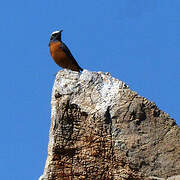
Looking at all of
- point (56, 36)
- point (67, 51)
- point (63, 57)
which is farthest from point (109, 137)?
point (56, 36)

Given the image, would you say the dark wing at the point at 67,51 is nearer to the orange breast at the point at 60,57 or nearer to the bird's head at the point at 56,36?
the orange breast at the point at 60,57

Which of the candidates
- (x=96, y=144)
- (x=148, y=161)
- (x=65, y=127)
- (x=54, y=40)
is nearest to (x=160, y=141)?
(x=148, y=161)

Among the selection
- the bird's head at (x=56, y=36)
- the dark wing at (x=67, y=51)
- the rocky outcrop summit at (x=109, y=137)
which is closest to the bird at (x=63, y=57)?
the dark wing at (x=67, y=51)

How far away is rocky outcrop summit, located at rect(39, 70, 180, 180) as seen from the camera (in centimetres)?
736

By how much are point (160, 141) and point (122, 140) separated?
1.80ft

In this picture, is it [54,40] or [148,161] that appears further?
[54,40]

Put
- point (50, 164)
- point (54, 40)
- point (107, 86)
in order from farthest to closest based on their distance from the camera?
point (54, 40) < point (107, 86) < point (50, 164)

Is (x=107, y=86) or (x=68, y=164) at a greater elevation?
(x=107, y=86)

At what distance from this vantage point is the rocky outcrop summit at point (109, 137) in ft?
24.2

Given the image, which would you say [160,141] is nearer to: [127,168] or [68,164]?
[127,168]

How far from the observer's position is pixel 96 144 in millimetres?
7465

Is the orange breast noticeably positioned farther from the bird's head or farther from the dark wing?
the bird's head

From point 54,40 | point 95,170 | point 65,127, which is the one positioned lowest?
point 95,170

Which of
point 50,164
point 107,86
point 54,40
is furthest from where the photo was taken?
point 54,40
